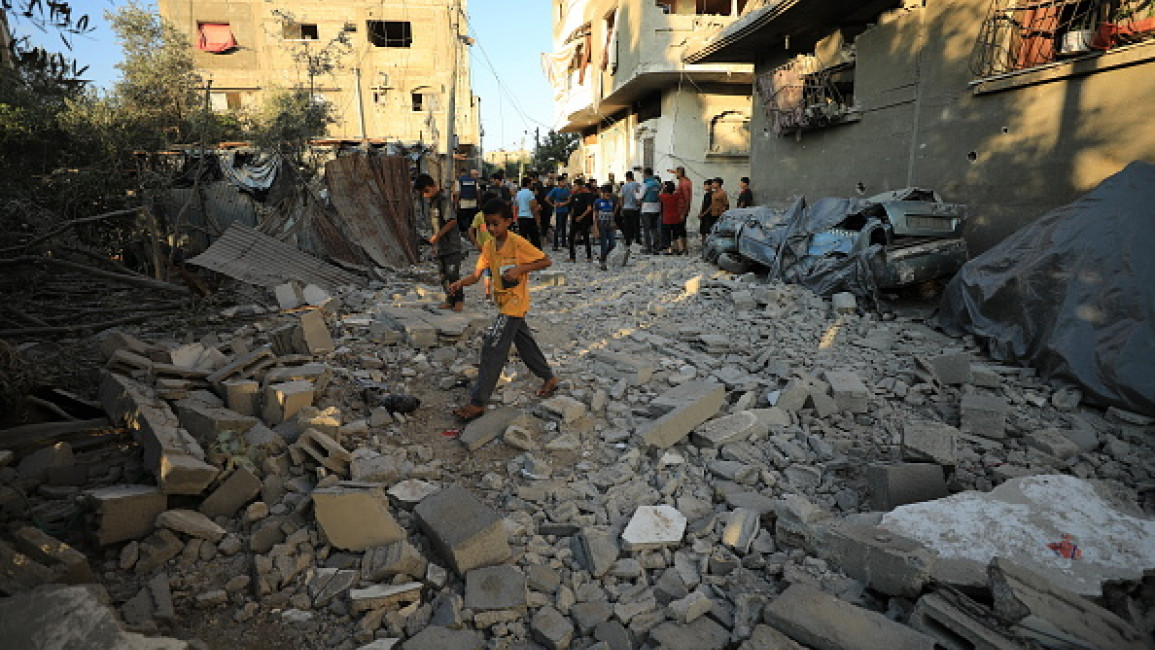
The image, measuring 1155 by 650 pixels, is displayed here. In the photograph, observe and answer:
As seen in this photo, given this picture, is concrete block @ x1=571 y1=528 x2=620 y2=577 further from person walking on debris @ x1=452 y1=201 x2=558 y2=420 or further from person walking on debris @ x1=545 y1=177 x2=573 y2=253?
person walking on debris @ x1=545 y1=177 x2=573 y2=253

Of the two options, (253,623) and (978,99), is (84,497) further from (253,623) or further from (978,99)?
(978,99)

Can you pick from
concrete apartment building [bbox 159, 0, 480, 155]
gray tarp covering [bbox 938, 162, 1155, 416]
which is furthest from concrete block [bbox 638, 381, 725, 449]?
concrete apartment building [bbox 159, 0, 480, 155]

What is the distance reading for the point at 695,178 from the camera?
58.1 ft

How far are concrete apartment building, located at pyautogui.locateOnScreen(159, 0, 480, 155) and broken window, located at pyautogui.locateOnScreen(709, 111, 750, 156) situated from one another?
1381 cm

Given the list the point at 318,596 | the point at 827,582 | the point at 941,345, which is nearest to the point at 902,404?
the point at 941,345

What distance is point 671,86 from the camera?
57.6 ft

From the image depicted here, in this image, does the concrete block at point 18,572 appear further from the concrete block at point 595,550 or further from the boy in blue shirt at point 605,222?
the boy in blue shirt at point 605,222

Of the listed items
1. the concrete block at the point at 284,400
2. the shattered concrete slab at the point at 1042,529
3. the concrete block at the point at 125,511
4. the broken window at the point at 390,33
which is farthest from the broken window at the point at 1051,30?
the broken window at the point at 390,33

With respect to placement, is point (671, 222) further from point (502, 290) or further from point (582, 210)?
point (502, 290)

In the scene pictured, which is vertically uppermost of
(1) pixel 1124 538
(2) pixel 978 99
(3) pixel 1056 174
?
(2) pixel 978 99

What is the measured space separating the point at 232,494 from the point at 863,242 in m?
6.95

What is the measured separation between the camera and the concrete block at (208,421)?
10.7 feet

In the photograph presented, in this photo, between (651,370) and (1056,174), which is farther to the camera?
(1056,174)

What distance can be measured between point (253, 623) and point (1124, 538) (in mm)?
3730
